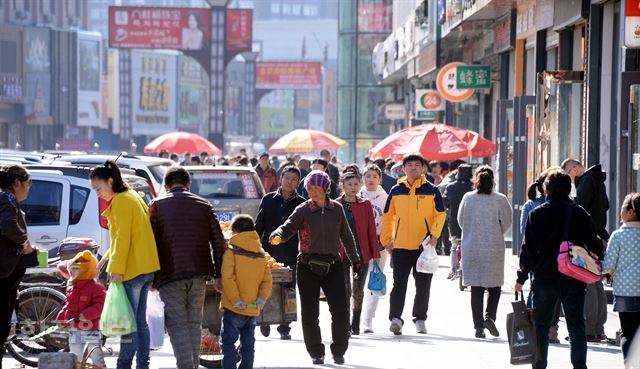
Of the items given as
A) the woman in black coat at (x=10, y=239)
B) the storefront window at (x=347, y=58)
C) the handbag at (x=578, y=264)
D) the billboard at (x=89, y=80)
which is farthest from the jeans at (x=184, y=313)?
the billboard at (x=89, y=80)

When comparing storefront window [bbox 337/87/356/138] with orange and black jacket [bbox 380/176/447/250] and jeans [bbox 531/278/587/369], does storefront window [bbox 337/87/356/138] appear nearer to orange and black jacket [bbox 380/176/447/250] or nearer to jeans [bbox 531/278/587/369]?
→ orange and black jacket [bbox 380/176/447/250]

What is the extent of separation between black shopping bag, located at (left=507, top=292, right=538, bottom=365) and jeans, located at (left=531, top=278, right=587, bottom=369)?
8 cm

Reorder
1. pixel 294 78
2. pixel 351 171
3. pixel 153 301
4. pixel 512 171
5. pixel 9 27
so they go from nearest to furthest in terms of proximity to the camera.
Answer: pixel 153 301
pixel 351 171
pixel 512 171
pixel 9 27
pixel 294 78

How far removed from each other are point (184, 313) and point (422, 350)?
3210mm

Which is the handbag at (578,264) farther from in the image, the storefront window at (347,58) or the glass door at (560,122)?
the storefront window at (347,58)

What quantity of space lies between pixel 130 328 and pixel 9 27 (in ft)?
335

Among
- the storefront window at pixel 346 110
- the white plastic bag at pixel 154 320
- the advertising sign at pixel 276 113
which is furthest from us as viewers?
the advertising sign at pixel 276 113

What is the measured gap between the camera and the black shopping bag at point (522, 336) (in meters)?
10.7

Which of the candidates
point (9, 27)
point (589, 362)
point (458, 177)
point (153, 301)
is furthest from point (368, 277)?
point (9, 27)

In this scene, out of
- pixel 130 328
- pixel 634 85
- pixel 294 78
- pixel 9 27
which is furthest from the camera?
pixel 294 78

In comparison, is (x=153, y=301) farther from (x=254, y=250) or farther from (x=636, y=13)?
(x=636, y=13)

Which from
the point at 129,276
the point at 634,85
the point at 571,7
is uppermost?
the point at 571,7

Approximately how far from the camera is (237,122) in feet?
523

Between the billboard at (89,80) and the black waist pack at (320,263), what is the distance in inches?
4436
